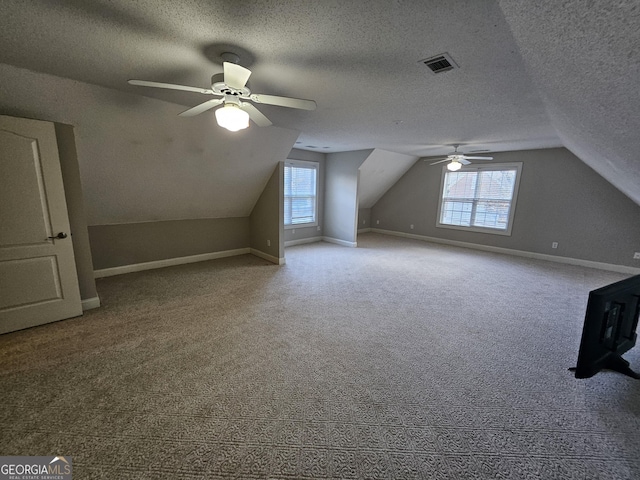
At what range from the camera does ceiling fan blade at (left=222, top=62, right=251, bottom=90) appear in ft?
4.99

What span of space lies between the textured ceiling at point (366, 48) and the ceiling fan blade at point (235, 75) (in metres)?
0.21

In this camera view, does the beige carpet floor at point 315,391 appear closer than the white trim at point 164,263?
Yes

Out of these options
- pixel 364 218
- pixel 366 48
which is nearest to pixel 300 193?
pixel 364 218

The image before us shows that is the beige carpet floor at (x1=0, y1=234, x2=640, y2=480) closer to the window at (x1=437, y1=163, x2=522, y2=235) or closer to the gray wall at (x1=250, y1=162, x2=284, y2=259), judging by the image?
the gray wall at (x1=250, y1=162, x2=284, y2=259)

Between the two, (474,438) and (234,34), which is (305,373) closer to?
(474,438)

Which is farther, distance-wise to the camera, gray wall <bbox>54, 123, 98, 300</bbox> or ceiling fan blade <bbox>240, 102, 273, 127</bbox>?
gray wall <bbox>54, 123, 98, 300</bbox>

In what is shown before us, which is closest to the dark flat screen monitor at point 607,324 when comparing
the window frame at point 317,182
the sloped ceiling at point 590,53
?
the sloped ceiling at point 590,53

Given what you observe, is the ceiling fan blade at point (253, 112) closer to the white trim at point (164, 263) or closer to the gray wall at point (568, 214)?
the white trim at point (164, 263)

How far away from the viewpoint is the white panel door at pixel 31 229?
2.32m

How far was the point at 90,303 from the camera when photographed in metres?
2.96

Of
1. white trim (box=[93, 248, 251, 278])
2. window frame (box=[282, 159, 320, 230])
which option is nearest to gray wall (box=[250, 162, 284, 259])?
white trim (box=[93, 248, 251, 278])

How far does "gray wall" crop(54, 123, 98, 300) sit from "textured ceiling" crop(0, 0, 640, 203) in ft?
2.26

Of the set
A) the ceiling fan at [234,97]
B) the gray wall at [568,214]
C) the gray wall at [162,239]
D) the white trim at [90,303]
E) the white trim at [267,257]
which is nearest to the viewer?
the ceiling fan at [234,97]

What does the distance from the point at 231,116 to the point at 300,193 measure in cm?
429
